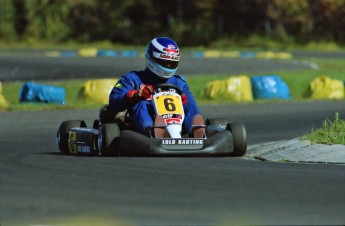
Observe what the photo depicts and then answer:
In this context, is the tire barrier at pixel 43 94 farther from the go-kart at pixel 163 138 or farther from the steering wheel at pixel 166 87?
the steering wheel at pixel 166 87

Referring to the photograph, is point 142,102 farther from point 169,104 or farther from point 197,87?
point 197,87

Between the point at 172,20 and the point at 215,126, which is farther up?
the point at 172,20

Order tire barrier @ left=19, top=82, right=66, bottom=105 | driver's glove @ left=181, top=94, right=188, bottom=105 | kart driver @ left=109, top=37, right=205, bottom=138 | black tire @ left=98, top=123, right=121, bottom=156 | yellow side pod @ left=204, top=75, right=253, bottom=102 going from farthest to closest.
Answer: yellow side pod @ left=204, top=75, right=253, bottom=102 → tire barrier @ left=19, top=82, right=66, bottom=105 → driver's glove @ left=181, top=94, right=188, bottom=105 → kart driver @ left=109, top=37, right=205, bottom=138 → black tire @ left=98, top=123, right=121, bottom=156

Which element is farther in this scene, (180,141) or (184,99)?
(184,99)

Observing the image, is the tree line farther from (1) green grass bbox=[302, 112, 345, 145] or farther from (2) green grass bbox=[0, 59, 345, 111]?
(1) green grass bbox=[302, 112, 345, 145]

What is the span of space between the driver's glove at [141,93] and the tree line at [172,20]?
38049 millimetres

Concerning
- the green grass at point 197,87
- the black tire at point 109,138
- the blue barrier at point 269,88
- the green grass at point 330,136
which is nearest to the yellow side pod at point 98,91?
the green grass at point 197,87

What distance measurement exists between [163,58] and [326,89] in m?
12.0

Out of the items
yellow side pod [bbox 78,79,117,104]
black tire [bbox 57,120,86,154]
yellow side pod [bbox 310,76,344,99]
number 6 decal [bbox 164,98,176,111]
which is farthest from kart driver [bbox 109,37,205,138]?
yellow side pod [bbox 310,76,344,99]

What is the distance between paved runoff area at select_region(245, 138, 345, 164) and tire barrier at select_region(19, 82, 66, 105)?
9.88 meters

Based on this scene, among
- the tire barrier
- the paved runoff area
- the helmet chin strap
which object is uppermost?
the helmet chin strap

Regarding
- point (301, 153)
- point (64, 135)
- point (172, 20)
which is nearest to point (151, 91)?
point (64, 135)

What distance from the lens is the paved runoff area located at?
10.7 m

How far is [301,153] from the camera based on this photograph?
11.1m
